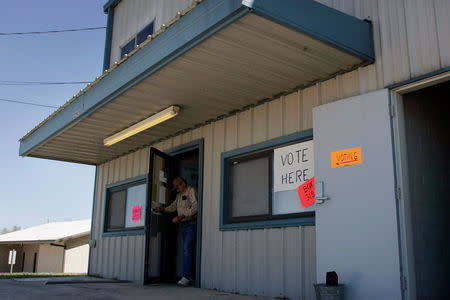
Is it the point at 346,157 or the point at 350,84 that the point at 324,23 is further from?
the point at 346,157

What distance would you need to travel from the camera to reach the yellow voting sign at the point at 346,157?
16.3ft

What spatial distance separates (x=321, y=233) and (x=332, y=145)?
0.98 m

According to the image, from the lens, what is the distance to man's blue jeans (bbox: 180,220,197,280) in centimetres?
747

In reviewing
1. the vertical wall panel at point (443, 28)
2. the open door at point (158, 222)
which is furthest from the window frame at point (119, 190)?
the vertical wall panel at point (443, 28)

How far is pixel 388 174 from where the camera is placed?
15.4ft

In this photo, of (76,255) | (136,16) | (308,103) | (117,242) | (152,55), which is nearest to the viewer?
(152,55)

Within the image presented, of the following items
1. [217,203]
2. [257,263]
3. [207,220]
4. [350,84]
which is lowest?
[257,263]

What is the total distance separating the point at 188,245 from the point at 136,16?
214 inches

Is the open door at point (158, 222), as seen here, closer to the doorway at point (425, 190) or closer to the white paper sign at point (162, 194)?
the white paper sign at point (162, 194)

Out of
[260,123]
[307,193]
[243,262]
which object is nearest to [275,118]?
[260,123]

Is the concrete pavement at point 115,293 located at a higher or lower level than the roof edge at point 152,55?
lower

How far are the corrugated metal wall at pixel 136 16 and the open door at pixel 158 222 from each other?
2.87 meters

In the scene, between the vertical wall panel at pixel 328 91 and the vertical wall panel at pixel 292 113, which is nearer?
the vertical wall panel at pixel 328 91

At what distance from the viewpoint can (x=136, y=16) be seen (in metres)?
10.4
